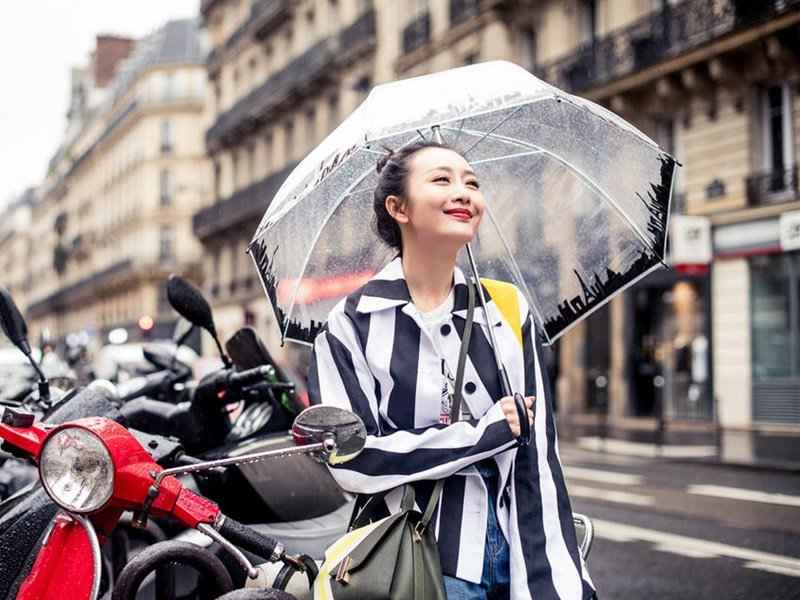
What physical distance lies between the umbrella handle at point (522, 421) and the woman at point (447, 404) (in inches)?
Answer: 0.5

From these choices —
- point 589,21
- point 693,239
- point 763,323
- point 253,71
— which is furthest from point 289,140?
point 763,323

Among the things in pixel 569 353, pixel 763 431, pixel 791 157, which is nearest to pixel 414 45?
pixel 569 353

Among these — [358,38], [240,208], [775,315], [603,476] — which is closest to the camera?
[603,476]

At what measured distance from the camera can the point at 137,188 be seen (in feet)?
202

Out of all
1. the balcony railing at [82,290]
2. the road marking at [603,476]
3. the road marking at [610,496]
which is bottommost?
the road marking at [610,496]

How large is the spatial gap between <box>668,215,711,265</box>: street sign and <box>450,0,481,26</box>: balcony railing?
9.95 m

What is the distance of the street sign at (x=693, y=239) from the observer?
770 inches

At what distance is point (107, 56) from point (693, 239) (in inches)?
2908

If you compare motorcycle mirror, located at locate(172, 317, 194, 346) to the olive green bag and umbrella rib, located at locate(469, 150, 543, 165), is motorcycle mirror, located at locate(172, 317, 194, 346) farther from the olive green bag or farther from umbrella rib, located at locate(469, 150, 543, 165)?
the olive green bag

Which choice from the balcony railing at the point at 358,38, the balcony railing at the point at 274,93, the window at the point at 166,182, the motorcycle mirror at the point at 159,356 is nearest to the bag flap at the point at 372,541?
the motorcycle mirror at the point at 159,356

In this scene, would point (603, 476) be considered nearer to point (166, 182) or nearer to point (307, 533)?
point (307, 533)

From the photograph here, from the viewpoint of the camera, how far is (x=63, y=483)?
2.63 meters

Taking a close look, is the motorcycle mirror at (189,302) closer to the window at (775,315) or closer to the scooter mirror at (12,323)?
the scooter mirror at (12,323)

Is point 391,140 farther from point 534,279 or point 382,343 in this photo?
point 382,343
